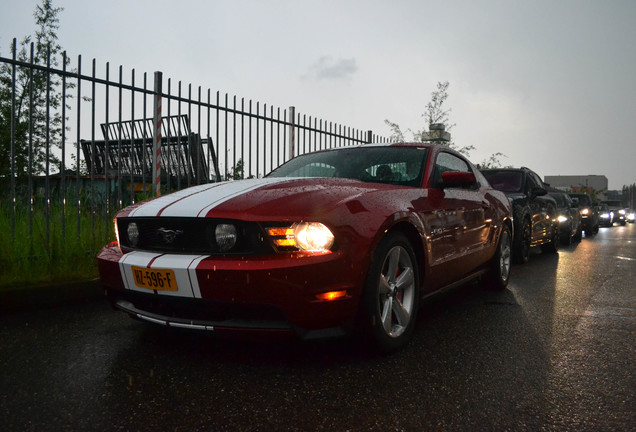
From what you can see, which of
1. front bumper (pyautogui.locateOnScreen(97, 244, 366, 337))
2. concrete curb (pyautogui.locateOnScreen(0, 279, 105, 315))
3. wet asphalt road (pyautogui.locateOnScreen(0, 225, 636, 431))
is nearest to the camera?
wet asphalt road (pyautogui.locateOnScreen(0, 225, 636, 431))

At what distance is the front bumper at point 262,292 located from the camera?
103 inches

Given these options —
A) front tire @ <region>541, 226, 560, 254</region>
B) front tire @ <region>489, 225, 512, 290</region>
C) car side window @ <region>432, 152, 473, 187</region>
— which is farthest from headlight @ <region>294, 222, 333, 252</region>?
front tire @ <region>541, 226, 560, 254</region>

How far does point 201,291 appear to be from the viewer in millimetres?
2699

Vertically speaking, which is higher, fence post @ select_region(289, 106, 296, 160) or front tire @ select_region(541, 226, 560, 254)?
fence post @ select_region(289, 106, 296, 160)

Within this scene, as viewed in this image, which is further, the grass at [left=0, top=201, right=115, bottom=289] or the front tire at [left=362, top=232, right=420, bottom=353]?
the grass at [left=0, top=201, right=115, bottom=289]

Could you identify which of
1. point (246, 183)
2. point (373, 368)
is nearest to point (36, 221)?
point (246, 183)

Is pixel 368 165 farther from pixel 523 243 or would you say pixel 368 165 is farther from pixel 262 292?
pixel 523 243

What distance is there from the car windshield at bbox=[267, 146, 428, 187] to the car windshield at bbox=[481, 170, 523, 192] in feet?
15.9

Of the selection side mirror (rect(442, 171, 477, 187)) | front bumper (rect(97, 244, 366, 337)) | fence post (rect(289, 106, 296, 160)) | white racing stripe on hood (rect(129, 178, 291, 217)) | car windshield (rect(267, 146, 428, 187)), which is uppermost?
fence post (rect(289, 106, 296, 160))

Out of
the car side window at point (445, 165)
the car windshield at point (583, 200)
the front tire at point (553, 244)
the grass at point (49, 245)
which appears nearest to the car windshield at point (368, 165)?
the car side window at point (445, 165)

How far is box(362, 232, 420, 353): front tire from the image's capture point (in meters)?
2.92

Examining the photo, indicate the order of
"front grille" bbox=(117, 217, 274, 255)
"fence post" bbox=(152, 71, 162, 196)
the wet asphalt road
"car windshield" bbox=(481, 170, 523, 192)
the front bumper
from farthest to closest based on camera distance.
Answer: "car windshield" bbox=(481, 170, 523, 192), "fence post" bbox=(152, 71, 162, 196), "front grille" bbox=(117, 217, 274, 255), the front bumper, the wet asphalt road

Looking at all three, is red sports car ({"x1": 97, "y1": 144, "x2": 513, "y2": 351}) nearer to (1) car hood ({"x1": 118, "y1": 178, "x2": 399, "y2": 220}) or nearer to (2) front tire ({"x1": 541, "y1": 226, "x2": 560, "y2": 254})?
(1) car hood ({"x1": 118, "y1": 178, "x2": 399, "y2": 220})

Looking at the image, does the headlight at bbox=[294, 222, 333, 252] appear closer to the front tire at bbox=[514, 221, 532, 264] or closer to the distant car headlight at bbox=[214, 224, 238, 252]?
the distant car headlight at bbox=[214, 224, 238, 252]
